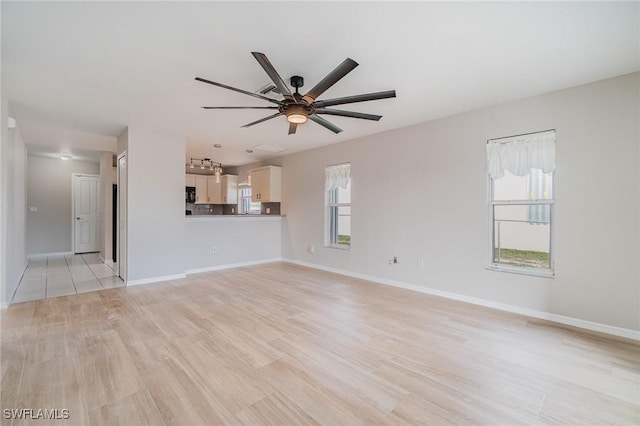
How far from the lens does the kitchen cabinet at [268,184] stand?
6.91 metres

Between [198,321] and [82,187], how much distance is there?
7044mm

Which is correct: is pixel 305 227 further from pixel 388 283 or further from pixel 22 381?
pixel 22 381

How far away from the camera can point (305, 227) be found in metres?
6.42

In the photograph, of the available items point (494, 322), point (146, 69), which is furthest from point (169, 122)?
point (494, 322)

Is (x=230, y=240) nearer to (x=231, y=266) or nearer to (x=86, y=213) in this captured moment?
(x=231, y=266)

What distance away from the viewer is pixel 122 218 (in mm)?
4793

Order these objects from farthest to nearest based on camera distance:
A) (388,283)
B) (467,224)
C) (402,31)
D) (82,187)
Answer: (82,187) < (388,283) < (467,224) < (402,31)

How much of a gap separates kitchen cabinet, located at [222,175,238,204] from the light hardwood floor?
17.0 feet

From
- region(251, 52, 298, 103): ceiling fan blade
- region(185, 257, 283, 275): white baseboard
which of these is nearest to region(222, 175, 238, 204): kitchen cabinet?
region(185, 257, 283, 275): white baseboard

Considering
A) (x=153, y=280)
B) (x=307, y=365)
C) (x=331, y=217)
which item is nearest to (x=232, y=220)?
(x=153, y=280)

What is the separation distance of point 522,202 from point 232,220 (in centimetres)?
524

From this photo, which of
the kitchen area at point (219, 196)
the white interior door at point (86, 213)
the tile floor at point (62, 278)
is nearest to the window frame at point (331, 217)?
the kitchen area at point (219, 196)

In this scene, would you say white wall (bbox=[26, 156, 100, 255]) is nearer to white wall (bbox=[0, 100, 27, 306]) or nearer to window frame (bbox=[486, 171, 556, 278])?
white wall (bbox=[0, 100, 27, 306])

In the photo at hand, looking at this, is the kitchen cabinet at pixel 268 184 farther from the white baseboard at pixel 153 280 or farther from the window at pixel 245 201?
the white baseboard at pixel 153 280
